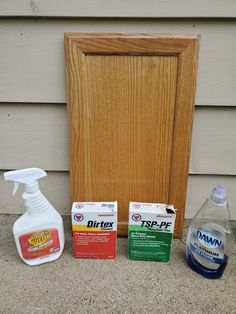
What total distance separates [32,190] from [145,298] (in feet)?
1.20

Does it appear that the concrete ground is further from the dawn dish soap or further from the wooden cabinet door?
the wooden cabinet door

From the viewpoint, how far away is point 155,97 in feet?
2.29

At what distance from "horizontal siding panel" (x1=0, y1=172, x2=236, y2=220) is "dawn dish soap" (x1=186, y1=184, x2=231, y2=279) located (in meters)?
0.13

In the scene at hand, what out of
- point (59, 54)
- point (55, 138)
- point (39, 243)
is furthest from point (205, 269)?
point (59, 54)

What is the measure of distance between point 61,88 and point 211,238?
21.2 inches

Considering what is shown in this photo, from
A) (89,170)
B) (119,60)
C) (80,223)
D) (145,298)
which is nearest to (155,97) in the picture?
(119,60)

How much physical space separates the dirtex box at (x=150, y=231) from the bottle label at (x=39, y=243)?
20 cm

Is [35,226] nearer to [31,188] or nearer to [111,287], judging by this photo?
[31,188]

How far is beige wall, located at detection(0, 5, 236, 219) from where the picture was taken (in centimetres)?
66

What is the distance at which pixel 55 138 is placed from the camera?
79 cm

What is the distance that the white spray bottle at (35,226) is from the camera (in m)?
0.66

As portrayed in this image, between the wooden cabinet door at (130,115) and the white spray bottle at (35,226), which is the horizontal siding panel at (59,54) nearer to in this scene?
the wooden cabinet door at (130,115)
